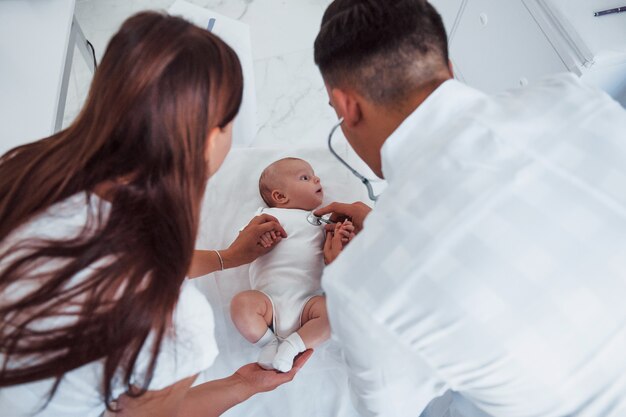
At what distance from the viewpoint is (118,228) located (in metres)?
0.67

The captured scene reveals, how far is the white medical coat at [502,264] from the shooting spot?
69 cm

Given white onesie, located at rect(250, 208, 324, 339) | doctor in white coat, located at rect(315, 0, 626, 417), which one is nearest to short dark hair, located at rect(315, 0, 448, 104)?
doctor in white coat, located at rect(315, 0, 626, 417)

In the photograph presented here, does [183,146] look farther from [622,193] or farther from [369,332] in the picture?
[622,193]

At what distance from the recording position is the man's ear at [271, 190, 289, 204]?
150cm

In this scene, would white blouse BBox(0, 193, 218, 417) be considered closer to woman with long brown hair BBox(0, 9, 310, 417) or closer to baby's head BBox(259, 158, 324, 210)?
woman with long brown hair BBox(0, 9, 310, 417)

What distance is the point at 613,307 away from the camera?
0.70 meters

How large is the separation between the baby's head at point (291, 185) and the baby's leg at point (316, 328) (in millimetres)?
360

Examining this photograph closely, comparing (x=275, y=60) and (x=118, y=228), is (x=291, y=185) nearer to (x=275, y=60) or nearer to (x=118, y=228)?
(x=118, y=228)

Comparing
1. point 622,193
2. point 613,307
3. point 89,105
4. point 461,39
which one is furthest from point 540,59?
point 89,105

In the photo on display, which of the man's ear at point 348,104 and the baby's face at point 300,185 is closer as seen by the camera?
the man's ear at point 348,104

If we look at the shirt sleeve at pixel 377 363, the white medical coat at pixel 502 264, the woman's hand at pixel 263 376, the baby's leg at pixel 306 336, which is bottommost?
the woman's hand at pixel 263 376

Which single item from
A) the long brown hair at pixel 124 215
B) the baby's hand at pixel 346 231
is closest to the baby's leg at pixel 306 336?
the baby's hand at pixel 346 231

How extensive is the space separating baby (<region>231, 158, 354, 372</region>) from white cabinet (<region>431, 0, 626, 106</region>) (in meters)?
0.79

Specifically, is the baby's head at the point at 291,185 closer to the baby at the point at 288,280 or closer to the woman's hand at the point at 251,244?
the baby at the point at 288,280
